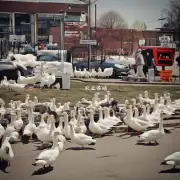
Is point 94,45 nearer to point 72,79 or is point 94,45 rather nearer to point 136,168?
point 72,79

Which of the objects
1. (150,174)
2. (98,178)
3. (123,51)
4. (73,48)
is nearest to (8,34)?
(73,48)

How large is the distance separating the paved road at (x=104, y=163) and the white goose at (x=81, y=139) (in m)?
0.07

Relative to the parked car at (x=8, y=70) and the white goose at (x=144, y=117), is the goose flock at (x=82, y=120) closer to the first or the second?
the white goose at (x=144, y=117)

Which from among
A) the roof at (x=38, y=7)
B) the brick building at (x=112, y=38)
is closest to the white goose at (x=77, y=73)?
the brick building at (x=112, y=38)

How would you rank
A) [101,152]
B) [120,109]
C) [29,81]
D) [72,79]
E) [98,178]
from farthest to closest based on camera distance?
[120,109] < [72,79] < [29,81] < [101,152] < [98,178]

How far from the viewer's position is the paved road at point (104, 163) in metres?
2.74

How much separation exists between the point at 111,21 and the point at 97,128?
0.89 m

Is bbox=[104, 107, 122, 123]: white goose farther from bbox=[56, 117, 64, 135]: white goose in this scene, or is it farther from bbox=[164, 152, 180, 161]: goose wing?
bbox=[164, 152, 180, 161]: goose wing

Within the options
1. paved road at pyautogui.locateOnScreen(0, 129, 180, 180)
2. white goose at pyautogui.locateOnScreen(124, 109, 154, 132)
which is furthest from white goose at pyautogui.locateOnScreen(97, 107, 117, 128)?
paved road at pyautogui.locateOnScreen(0, 129, 180, 180)

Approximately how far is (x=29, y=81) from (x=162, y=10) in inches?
39.6

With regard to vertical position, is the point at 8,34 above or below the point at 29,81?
above

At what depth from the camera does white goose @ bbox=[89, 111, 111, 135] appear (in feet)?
11.3

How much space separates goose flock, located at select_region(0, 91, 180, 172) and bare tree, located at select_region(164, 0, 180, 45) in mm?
539

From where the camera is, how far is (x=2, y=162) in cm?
290
